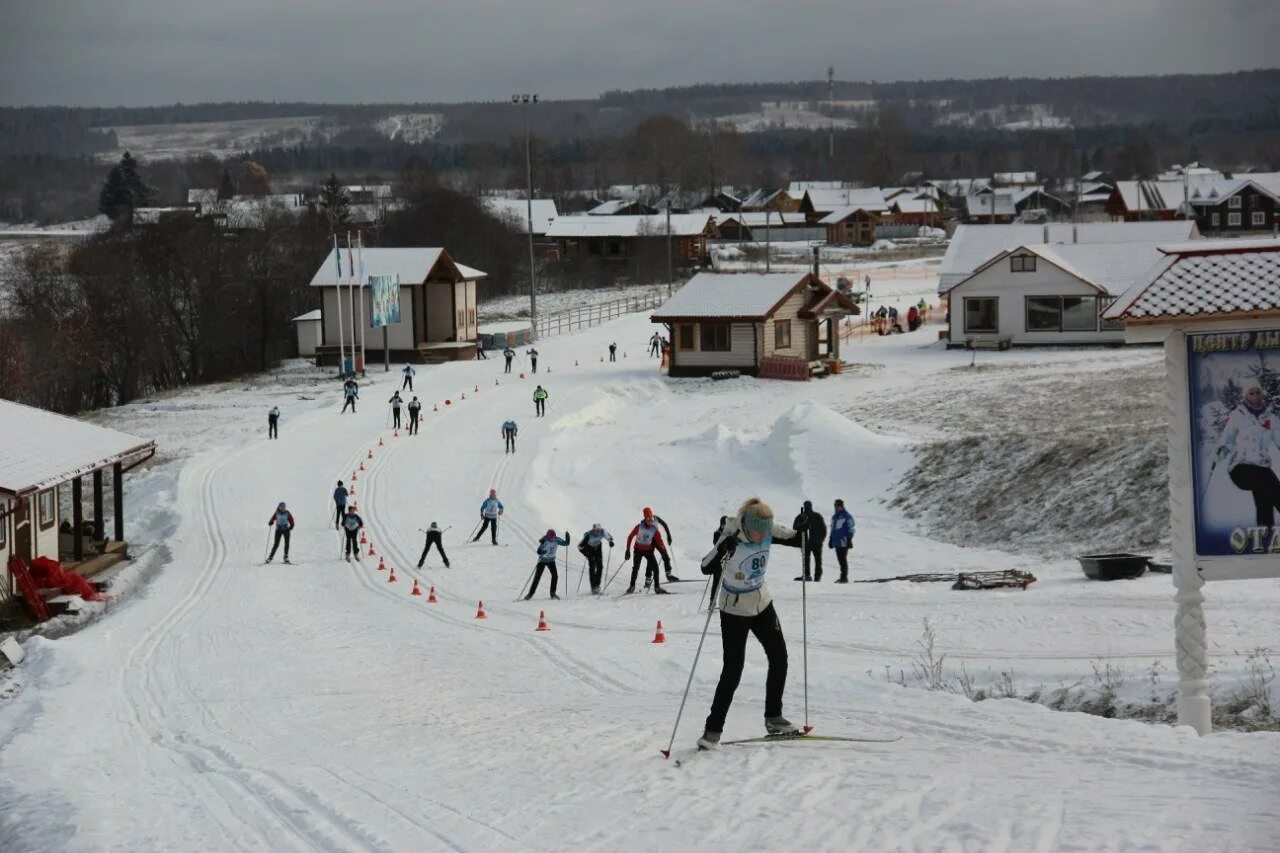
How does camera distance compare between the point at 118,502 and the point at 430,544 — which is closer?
the point at 430,544

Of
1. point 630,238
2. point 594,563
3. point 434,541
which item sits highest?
point 630,238

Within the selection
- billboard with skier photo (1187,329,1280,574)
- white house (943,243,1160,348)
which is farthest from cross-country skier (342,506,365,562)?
white house (943,243,1160,348)

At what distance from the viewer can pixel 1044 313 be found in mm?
57844

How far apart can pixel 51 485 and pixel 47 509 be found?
50.8 inches

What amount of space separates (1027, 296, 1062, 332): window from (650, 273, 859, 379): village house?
7202mm

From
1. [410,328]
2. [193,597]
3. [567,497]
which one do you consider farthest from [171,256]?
[193,597]

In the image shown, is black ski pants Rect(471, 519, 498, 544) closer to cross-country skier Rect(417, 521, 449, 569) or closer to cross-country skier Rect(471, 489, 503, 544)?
cross-country skier Rect(471, 489, 503, 544)

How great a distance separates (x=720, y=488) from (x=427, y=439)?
1015 centimetres

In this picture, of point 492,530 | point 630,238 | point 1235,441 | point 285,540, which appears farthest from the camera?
point 630,238

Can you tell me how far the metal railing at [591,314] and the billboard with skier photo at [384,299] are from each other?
998cm

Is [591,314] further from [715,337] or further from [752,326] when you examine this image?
[752,326]

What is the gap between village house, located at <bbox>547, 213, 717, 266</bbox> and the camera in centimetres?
11081

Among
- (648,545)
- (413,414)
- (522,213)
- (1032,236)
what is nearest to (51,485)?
→ (648,545)

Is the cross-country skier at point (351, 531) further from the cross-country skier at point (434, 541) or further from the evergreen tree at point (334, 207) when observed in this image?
the evergreen tree at point (334, 207)
